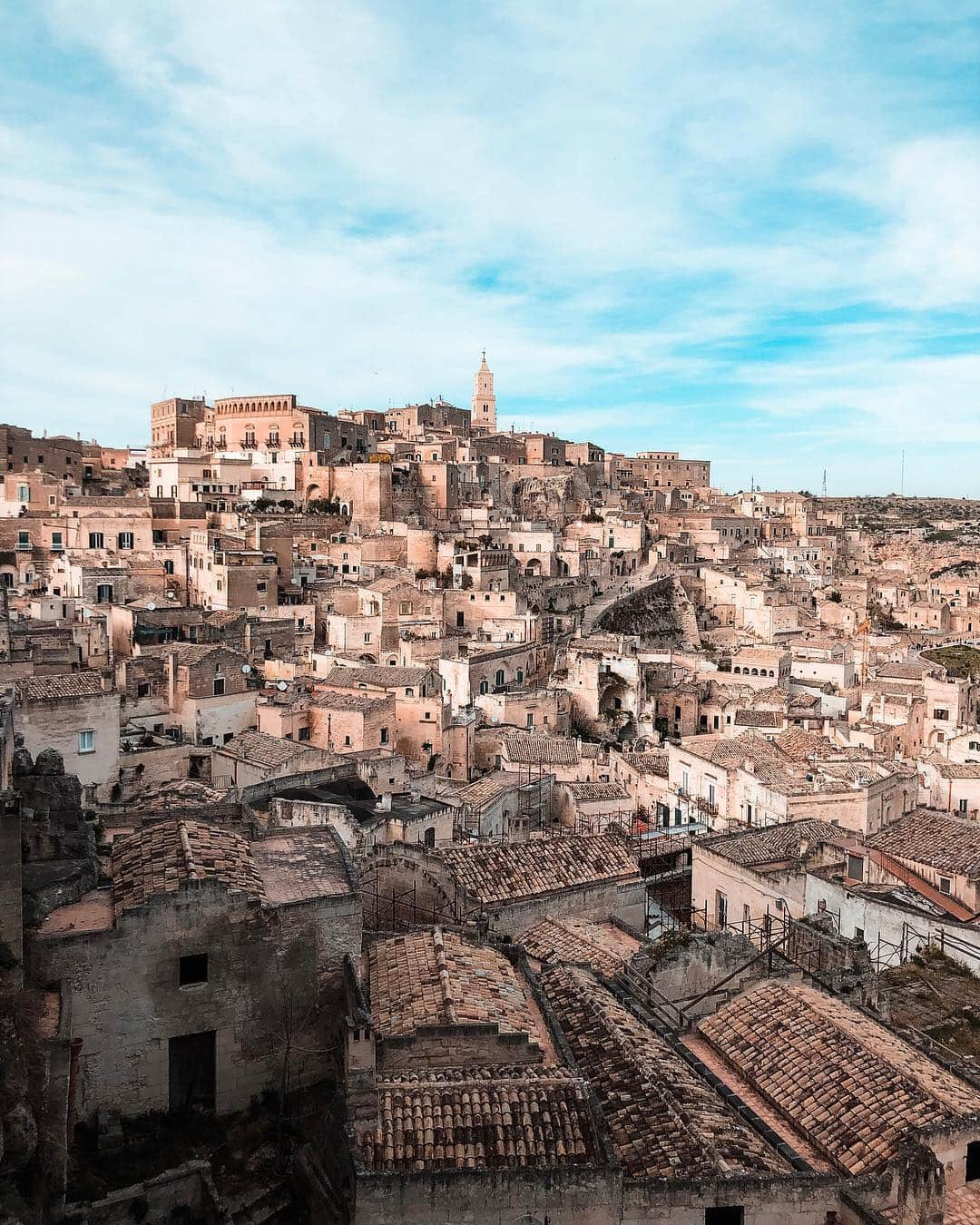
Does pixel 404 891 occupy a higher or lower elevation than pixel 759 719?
higher

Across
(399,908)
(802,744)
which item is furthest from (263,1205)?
(802,744)

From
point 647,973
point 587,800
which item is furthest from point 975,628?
point 647,973

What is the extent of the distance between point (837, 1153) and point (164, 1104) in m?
5.71

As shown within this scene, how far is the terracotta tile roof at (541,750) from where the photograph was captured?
2614 cm

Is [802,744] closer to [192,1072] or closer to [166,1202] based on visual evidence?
[192,1072]

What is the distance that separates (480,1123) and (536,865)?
6.64 metres

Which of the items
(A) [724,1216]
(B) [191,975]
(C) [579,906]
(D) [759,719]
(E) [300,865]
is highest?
(E) [300,865]

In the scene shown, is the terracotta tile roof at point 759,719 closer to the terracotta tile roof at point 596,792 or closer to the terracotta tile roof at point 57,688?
the terracotta tile roof at point 596,792

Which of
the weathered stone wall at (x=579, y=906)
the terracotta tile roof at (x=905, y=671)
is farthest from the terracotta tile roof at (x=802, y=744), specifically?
the weathered stone wall at (x=579, y=906)

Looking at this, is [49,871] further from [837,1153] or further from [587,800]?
[587,800]

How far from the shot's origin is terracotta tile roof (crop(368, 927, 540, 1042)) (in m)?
8.58

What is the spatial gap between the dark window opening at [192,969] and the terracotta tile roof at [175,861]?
2.06ft

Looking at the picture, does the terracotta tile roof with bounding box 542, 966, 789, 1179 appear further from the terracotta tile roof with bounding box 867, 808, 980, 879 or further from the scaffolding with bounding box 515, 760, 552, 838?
the scaffolding with bounding box 515, 760, 552, 838

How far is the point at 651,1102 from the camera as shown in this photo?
26.3 ft
